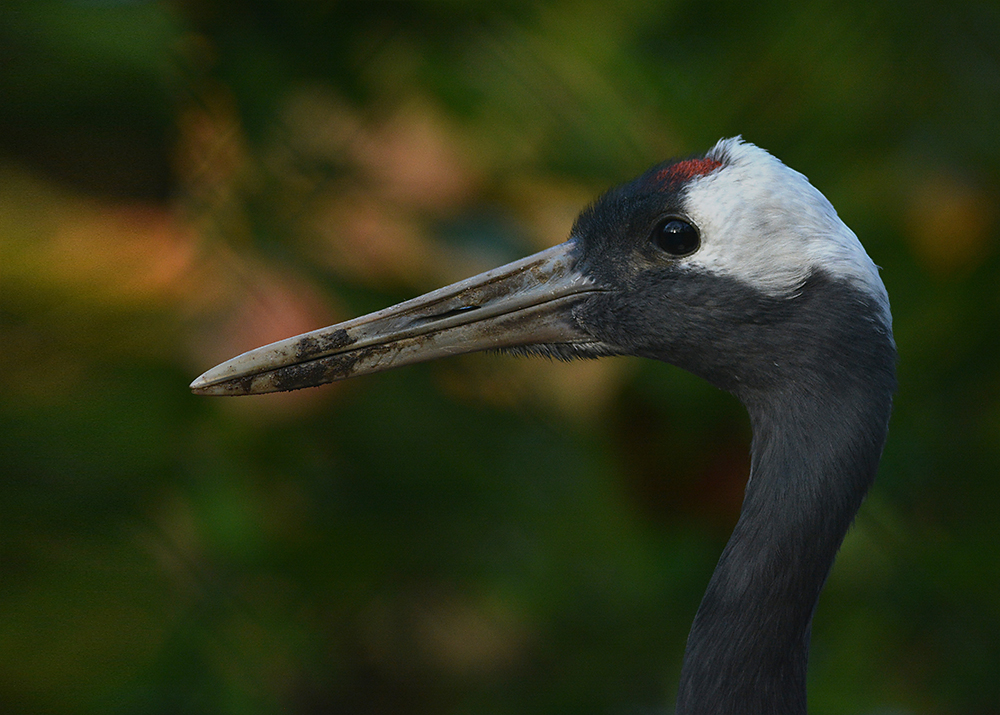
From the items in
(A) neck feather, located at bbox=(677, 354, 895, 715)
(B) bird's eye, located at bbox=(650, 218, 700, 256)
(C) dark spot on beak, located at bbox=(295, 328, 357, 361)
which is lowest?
(A) neck feather, located at bbox=(677, 354, 895, 715)

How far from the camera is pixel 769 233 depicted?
143 centimetres

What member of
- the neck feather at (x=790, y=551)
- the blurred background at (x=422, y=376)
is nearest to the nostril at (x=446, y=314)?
the neck feather at (x=790, y=551)

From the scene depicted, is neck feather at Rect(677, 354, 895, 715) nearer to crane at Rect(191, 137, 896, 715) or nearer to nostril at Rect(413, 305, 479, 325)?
crane at Rect(191, 137, 896, 715)

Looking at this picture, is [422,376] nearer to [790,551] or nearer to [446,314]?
[446,314]

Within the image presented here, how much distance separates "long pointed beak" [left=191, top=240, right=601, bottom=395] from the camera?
157 cm

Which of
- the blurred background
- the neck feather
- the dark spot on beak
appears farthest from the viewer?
the blurred background

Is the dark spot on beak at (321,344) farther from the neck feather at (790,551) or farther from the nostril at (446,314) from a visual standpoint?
the neck feather at (790,551)

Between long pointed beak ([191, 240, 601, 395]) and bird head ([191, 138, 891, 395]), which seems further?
long pointed beak ([191, 240, 601, 395])

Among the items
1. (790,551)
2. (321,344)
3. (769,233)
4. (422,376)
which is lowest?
(790,551)

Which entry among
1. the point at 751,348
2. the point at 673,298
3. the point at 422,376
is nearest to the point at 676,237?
the point at 673,298

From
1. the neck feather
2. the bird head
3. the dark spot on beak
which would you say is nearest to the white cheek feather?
the bird head

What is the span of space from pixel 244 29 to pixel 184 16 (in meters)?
0.18

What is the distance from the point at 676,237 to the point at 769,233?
0.15m

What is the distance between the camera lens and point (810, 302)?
142cm
